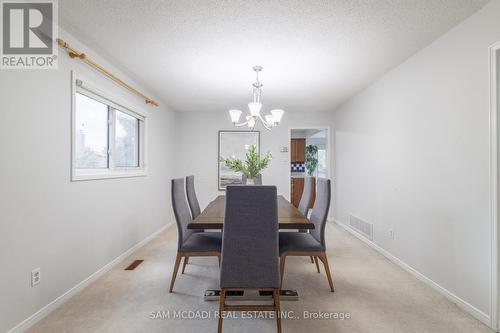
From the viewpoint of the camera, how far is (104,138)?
2.96m

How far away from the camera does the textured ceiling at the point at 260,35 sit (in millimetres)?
1896

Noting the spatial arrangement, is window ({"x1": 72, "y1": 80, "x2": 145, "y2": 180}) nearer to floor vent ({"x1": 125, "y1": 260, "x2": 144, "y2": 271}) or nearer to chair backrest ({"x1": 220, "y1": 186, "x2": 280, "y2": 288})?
floor vent ({"x1": 125, "y1": 260, "x2": 144, "y2": 271})

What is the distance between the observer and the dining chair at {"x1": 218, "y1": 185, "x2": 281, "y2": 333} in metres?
1.65

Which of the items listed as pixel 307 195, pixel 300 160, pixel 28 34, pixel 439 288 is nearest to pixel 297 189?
pixel 300 160

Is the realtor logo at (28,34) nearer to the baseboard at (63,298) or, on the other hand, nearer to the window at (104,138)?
the window at (104,138)

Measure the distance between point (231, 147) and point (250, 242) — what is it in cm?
383

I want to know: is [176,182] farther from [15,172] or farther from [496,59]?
[496,59]

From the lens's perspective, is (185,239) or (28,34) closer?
(28,34)

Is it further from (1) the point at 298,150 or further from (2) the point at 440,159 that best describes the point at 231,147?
(2) the point at 440,159

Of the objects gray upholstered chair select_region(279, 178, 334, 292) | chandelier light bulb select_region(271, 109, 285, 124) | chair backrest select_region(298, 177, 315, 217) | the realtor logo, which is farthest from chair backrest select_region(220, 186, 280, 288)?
the realtor logo

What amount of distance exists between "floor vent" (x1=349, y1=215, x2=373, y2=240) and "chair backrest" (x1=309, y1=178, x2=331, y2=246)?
1573 millimetres

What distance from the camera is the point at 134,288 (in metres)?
2.36

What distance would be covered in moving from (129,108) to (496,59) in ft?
12.2

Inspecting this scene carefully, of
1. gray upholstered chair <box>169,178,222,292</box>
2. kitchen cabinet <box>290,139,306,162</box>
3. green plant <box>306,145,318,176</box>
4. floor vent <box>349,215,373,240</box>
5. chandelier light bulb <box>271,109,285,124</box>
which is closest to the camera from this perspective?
gray upholstered chair <box>169,178,222,292</box>
